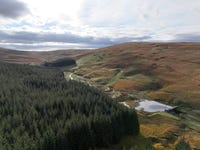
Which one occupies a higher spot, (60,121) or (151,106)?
(60,121)

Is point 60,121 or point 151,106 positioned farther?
point 151,106

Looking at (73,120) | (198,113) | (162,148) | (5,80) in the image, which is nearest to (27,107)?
(73,120)

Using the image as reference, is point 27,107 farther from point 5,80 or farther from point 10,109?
point 5,80

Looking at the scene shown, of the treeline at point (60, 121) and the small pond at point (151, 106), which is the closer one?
the treeline at point (60, 121)

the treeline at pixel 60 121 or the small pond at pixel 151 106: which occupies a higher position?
the treeline at pixel 60 121
